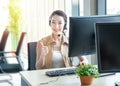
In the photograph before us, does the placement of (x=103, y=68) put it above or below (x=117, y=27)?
below

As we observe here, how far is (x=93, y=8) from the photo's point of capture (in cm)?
373

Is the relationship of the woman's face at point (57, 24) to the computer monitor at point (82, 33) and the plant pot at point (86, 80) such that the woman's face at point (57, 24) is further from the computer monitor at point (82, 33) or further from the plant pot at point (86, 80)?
the plant pot at point (86, 80)

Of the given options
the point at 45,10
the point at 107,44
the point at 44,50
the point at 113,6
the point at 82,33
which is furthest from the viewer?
the point at 45,10

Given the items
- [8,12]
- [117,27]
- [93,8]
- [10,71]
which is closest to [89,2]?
[93,8]

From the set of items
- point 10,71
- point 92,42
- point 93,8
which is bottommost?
point 10,71

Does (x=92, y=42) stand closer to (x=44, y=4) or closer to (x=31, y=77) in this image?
(x=31, y=77)

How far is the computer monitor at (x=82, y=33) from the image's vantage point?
2.05 m

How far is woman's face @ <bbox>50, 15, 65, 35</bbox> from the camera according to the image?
270 cm

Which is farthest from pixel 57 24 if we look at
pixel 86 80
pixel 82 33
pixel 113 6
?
pixel 113 6

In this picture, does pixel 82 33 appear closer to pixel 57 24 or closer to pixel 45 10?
pixel 57 24

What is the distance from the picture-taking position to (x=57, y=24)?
8.90 ft

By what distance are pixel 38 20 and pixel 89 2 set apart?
2.44 metres

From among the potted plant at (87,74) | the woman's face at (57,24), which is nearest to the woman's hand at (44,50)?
the woman's face at (57,24)

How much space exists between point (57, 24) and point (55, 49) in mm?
253
